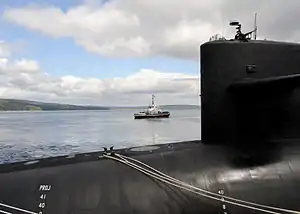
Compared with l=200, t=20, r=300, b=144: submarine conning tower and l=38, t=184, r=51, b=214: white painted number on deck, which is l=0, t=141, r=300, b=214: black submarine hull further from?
l=200, t=20, r=300, b=144: submarine conning tower

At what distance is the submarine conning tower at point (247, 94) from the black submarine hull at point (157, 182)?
343mm

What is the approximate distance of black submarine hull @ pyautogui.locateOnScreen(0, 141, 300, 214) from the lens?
5.55 meters

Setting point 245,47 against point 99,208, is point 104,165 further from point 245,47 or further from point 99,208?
point 245,47

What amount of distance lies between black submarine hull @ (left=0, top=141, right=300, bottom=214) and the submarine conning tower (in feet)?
1.13

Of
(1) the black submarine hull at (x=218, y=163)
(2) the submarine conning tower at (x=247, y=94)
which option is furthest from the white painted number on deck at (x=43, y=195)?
(2) the submarine conning tower at (x=247, y=94)

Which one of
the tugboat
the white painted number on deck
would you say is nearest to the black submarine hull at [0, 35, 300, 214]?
the white painted number on deck

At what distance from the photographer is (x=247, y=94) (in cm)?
705

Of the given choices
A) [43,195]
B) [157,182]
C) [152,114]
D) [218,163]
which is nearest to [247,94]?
[218,163]

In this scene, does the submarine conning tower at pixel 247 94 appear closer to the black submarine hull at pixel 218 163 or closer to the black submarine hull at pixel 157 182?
the black submarine hull at pixel 218 163

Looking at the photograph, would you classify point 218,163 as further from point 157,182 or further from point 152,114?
point 152,114

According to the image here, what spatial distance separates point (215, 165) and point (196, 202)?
99cm

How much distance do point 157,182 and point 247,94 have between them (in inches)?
102

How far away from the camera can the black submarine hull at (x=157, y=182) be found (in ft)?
18.2

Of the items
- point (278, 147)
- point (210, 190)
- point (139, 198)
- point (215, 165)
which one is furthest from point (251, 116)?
point (139, 198)
